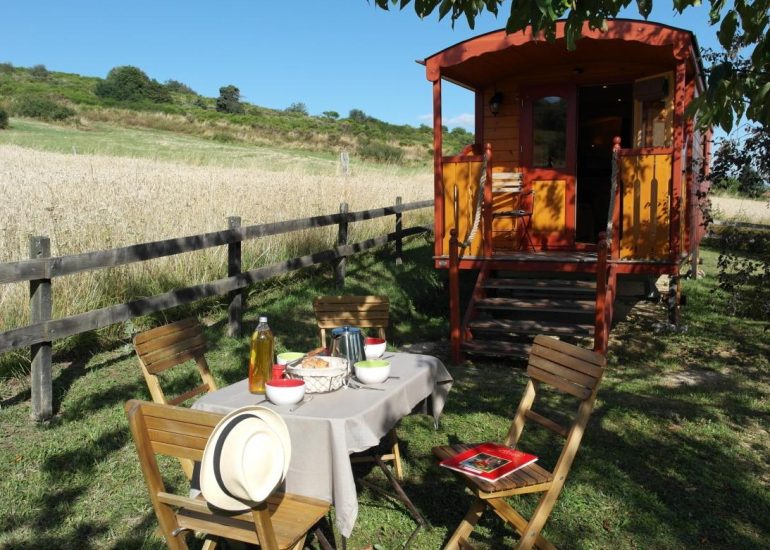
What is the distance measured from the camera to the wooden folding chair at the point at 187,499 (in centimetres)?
238

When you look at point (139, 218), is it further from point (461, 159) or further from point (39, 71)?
point (39, 71)

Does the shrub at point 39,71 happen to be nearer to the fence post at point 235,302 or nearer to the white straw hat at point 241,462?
the fence post at point 235,302

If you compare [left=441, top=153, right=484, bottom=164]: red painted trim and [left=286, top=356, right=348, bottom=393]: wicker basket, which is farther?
[left=441, top=153, right=484, bottom=164]: red painted trim

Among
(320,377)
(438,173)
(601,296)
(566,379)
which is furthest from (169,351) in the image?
(438,173)

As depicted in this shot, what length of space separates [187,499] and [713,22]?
379cm

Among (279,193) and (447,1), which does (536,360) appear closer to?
(447,1)

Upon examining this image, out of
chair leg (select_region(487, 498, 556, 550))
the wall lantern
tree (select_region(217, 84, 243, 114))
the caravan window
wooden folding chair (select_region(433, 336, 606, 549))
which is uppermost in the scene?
tree (select_region(217, 84, 243, 114))

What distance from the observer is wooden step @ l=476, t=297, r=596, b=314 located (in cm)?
736

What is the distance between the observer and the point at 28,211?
717 centimetres

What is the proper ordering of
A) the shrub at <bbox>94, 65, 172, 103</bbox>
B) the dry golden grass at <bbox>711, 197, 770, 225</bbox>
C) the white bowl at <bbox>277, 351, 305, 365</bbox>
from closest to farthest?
the white bowl at <bbox>277, 351, 305, 365</bbox>
the dry golden grass at <bbox>711, 197, 770, 225</bbox>
the shrub at <bbox>94, 65, 172, 103</bbox>

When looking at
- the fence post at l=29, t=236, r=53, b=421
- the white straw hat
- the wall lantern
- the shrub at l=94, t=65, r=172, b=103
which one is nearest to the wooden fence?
the fence post at l=29, t=236, r=53, b=421

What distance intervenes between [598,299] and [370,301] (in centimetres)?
302

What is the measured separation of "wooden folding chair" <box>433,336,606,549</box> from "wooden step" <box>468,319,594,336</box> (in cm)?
370

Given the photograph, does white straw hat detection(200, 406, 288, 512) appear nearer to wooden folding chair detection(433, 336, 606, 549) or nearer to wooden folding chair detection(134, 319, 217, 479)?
wooden folding chair detection(134, 319, 217, 479)
